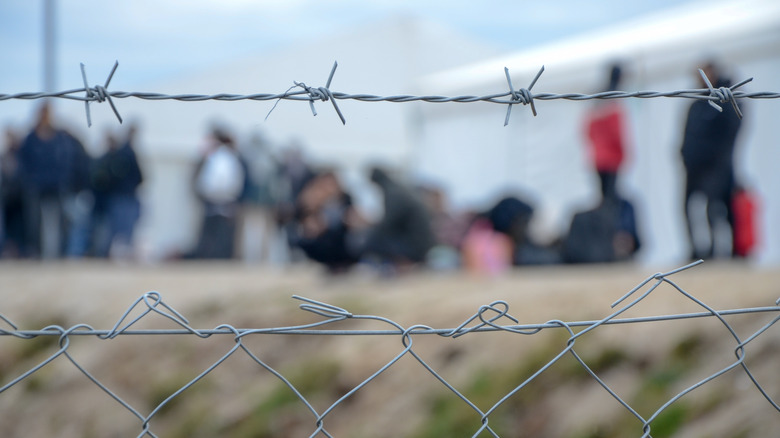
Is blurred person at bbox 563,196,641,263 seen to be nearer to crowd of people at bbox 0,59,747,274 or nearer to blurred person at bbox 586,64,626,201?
crowd of people at bbox 0,59,747,274

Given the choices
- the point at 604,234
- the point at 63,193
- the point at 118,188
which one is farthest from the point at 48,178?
the point at 604,234

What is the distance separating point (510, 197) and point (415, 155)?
3.93 metres

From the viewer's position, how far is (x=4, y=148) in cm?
846

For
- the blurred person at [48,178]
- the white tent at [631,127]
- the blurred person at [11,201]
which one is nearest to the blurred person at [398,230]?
the white tent at [631,127]

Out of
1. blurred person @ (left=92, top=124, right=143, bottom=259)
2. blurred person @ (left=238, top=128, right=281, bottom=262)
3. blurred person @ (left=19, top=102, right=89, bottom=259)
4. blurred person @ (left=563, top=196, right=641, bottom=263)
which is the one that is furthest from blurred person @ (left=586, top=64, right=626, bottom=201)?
blurred person @ (left=19, top=102, right=89, bottom=259)

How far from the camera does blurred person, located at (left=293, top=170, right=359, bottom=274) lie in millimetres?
6414

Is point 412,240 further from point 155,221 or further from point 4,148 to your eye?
point 155,221

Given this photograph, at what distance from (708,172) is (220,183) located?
444 cm

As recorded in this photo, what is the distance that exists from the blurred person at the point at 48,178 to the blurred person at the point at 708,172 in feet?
17.5

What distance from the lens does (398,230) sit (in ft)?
21.0

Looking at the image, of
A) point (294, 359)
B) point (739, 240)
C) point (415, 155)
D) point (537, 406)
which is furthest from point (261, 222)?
point (537, 406)

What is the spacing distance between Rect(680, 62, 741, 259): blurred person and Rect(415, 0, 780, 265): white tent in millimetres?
187

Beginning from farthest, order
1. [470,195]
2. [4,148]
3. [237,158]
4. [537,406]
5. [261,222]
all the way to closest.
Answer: [470,195] → [261,222] → [4,148] → [237,158] → [537,406]

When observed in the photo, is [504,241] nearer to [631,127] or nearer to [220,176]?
[631,127]
